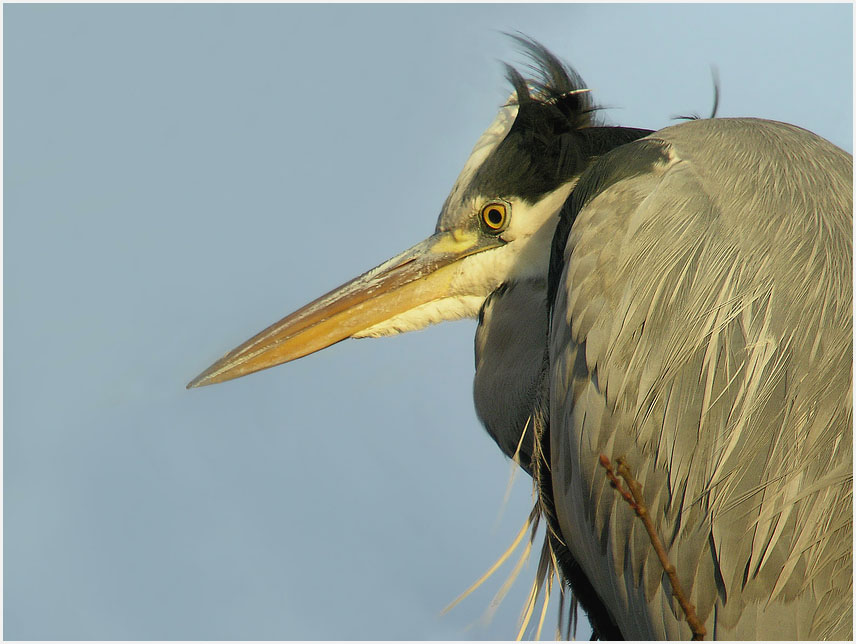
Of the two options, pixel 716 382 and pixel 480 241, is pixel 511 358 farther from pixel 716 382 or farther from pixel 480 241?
pixel 716 382

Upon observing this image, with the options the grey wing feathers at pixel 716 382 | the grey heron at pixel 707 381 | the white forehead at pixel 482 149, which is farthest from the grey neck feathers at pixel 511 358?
the grey wing feathers at pixel 716 382

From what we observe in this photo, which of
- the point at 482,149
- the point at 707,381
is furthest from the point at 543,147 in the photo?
the point at 707,381

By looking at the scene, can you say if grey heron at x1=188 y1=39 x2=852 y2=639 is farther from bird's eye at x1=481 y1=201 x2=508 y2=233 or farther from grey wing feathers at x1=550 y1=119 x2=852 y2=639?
bird's eye at x1=481 y1=201 x2=508 y2=233

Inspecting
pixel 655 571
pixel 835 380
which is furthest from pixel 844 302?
pixel 655 571

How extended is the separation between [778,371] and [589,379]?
1.22 feet

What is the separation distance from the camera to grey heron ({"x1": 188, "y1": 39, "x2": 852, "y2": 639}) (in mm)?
1792

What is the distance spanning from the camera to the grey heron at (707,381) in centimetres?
179

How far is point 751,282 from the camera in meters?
1.96

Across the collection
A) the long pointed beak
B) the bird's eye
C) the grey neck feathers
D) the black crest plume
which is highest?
the black crest plume

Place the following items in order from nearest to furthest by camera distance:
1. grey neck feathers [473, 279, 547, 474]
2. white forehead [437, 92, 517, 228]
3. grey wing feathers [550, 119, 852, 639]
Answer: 1. grey wing feathers [550, 119, 852, 639]
2. grey neck feathers [473, 279, 547, 474]
3. white forehead [437, 92, 517, 228]

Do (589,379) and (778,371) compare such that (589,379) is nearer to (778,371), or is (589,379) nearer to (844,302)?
(778,371)

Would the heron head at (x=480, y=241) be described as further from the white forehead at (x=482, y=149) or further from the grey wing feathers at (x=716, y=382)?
the grey wing feathers at (x=716, y=382)

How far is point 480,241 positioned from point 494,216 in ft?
0.26

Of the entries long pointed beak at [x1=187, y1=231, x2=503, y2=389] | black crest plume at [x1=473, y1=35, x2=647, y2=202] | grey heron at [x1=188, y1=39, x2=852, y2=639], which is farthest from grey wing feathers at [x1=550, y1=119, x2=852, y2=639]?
long pointed beak at [x1=187, y1=231, x2=503, y2=389]
